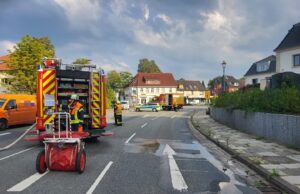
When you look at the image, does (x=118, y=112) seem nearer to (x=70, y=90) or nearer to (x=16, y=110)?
(x=16, y=110)

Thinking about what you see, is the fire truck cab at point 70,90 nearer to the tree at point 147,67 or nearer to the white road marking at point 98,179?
the white road marking at point 98,179

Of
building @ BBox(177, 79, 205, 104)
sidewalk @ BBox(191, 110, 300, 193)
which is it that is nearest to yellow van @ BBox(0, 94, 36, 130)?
sidewalk @ BBox(191, 110, 300, 193)

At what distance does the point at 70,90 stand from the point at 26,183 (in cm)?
767

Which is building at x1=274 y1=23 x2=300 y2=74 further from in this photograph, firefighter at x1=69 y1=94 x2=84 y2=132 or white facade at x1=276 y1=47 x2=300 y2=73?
firefighter at x1=69 y1=94 x2=84 y2=132

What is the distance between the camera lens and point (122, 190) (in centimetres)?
729

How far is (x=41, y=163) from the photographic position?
880cm

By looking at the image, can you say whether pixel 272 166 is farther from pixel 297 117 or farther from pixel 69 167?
pixel 69 167

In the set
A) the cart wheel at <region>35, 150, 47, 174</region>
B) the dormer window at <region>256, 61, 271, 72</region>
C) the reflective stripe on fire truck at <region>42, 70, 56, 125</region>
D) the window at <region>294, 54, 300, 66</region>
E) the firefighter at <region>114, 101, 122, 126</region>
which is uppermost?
the dormer window at <region>256, 61, 271, 72</region>

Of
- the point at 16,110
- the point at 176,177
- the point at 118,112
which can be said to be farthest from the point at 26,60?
the point at 176,177

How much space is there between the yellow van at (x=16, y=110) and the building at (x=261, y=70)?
48.6m

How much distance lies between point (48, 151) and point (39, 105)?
17.7ft

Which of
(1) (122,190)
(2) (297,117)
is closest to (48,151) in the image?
(1) (122,190)

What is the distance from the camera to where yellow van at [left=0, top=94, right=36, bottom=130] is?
22.1 metres

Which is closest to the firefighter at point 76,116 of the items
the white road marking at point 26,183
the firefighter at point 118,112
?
the white road marking at point 26,183
